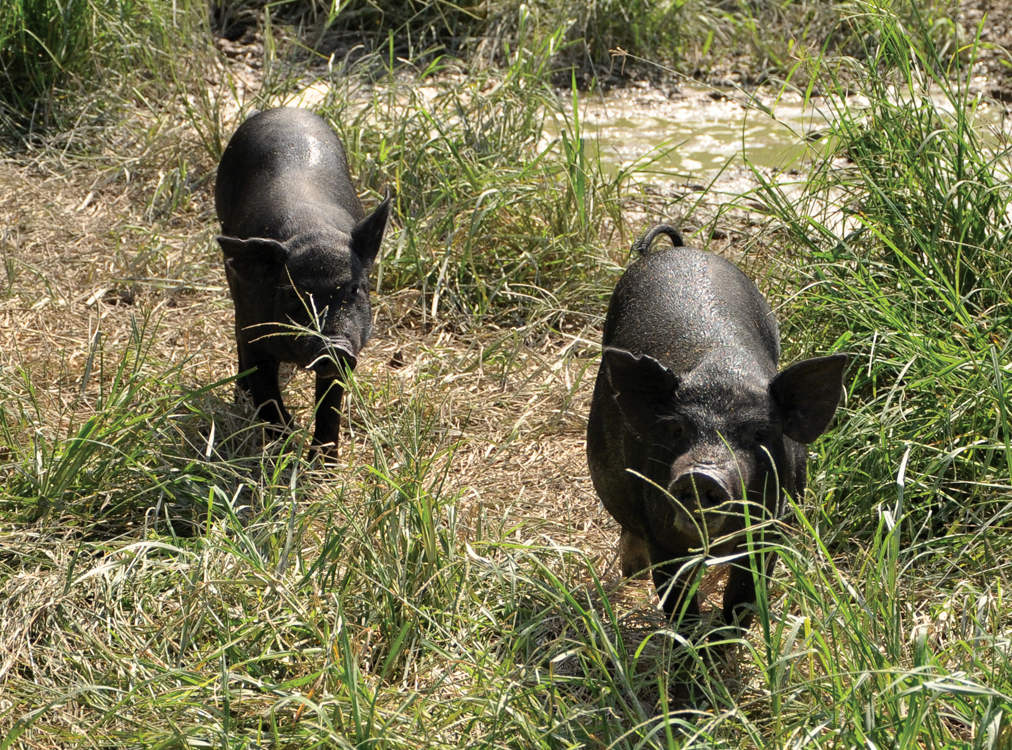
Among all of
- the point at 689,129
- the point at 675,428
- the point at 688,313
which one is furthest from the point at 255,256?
the point at 689,129

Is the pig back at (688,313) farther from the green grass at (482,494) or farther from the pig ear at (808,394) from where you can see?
the green grass at (482,494)

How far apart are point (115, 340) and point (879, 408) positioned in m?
3.03

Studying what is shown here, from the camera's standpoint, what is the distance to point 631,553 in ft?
11.6

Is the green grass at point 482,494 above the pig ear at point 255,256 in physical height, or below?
below

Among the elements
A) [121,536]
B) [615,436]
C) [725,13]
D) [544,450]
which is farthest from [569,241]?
[725,13]

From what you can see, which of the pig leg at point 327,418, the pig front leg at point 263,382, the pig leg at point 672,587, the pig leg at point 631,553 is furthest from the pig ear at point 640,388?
the pig front leg at point 263,382

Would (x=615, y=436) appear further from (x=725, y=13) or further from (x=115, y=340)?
(x=725, y=13)

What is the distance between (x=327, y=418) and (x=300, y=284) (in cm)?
50

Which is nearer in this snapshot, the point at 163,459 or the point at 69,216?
the point at 163,459

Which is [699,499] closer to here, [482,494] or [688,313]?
[688,313]

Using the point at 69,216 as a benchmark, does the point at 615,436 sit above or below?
above

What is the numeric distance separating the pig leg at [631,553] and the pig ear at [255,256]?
58.8 inches

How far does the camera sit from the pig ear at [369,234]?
4.12 m

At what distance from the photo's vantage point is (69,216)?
19.1ft
